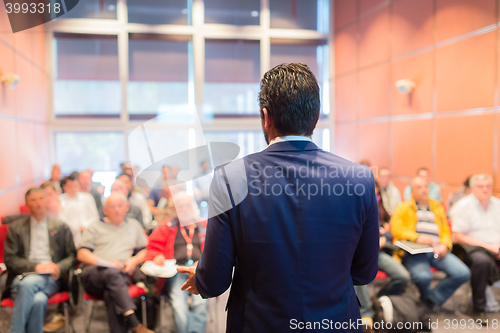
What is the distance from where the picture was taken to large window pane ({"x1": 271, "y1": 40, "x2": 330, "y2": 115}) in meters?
7.86

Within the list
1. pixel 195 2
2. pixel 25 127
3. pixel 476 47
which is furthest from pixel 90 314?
pixel 195 2

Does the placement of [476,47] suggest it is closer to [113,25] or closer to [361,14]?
[361,14]

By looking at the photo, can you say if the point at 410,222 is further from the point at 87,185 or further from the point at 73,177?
the point at 87,185

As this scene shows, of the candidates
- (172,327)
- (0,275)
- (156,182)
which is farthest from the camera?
(172,327)

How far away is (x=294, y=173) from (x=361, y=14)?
689cm

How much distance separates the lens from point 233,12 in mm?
7668

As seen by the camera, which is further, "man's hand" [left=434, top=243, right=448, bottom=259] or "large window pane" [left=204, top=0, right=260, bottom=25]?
"large window pane" [left=204, top=0, right=260, bottom=25]

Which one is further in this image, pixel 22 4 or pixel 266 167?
pixel 22 4

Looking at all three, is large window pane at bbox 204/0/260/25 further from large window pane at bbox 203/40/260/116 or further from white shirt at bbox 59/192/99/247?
white shirt at bbox 59/192/99/247

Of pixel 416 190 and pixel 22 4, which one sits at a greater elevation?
pixel 22 4

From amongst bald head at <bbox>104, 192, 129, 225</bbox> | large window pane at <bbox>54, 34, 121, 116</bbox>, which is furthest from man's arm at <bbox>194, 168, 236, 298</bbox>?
large window pane at <bbox>54, 34, 121, 116</bbox>

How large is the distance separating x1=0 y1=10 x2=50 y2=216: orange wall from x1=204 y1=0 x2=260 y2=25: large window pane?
3379mm

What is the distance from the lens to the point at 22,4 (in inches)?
37.7

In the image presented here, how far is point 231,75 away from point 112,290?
20.2 feet
